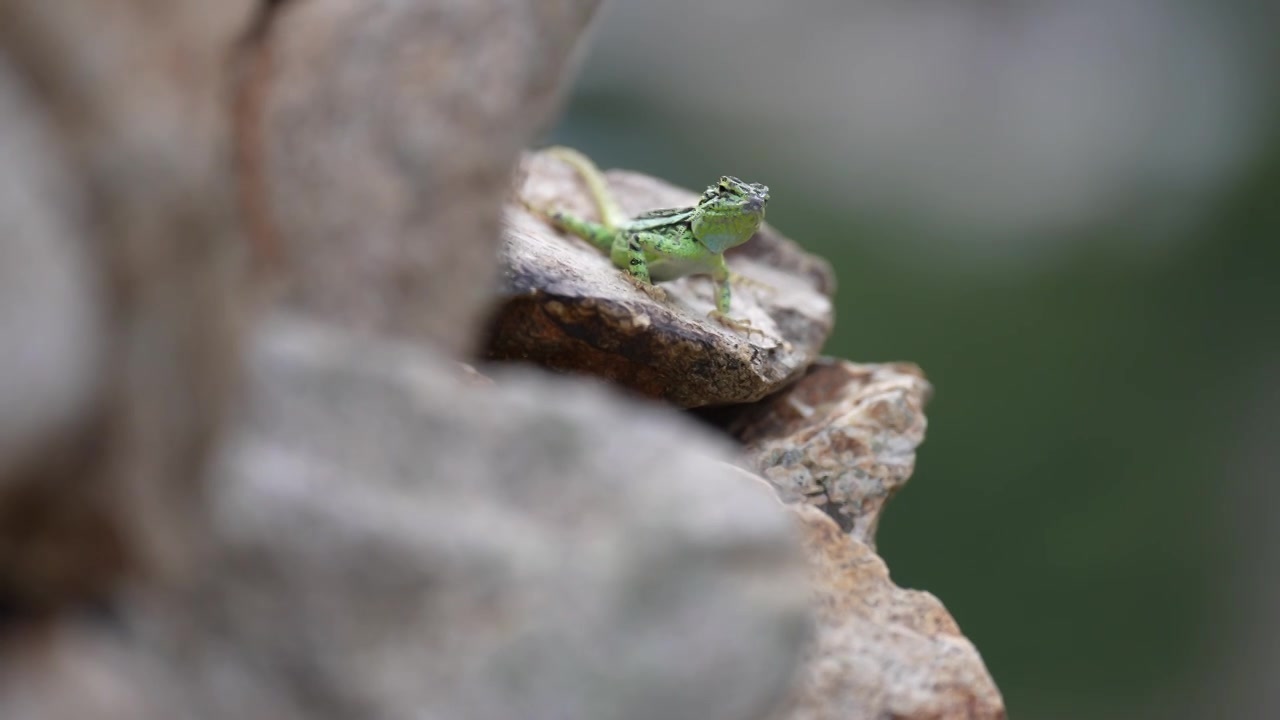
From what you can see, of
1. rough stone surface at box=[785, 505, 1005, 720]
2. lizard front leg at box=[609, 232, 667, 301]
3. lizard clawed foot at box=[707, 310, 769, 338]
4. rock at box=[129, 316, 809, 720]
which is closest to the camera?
rock at box=[129, 316, 809, 720]

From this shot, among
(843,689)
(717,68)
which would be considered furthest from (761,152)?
(843,689)

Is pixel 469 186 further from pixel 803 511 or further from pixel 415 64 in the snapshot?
pixel 803 511

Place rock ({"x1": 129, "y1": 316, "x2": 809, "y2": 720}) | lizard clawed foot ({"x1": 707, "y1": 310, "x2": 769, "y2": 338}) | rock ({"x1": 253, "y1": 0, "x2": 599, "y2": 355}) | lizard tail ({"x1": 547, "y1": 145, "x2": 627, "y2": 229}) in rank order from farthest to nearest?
1. lizard tail ({"x1": 547, "y1": 145, "x2": 627, "y2": 229})
2. lizard clawed foot ({"x1": 707, "y1": 310, "x2": 769, "y2": 338})
3. rock ({"x1": 253, "y1": 0, "x2": 599, "y2": 355})
4. rock ({"x1": 129, "y1": 316, "x2": 809, "y2": 720})

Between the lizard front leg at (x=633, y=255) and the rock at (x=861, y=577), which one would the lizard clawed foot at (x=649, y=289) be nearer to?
the lizard front leg at (x=633, y=255)

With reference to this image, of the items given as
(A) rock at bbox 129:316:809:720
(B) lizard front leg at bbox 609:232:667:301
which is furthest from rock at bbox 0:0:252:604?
(B) lizard front leg at bbox 609:232:667:301

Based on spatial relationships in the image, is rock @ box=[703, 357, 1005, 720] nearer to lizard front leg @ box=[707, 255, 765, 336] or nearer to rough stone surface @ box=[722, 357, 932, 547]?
rough stone surface @ box=[722, 357, 932, 547]

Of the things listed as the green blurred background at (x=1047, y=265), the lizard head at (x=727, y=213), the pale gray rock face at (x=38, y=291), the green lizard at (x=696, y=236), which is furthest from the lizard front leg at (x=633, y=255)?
the pale gray rock face at (x=38, y=291)
